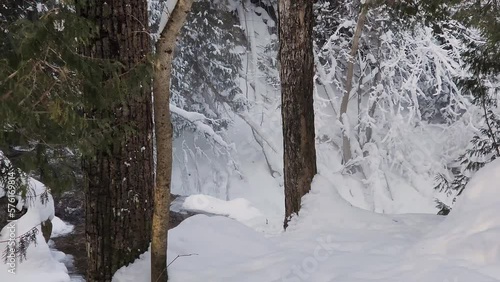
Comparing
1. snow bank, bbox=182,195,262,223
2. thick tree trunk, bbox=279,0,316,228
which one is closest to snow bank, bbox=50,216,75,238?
snow bank, bbox=182,195,262,223

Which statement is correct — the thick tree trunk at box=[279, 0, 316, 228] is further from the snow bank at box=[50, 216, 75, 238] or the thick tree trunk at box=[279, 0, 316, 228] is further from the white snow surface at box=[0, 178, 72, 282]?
the snow bank at box=[50, 216, 75, 238]

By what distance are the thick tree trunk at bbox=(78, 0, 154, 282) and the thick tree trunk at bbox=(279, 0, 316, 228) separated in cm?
232

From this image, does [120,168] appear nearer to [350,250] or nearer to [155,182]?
[155,182]

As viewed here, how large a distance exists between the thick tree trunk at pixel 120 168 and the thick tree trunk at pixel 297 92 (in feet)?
7.60

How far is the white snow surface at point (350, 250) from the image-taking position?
11.4 feet

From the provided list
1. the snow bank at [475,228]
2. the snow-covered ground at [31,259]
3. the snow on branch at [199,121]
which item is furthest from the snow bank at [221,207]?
the snow bank at [475,228]

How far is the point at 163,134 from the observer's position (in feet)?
11.1

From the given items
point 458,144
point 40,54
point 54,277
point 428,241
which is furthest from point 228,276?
point 458,144

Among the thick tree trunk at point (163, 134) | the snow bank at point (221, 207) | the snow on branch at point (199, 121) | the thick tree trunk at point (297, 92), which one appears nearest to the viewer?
the thick tree trunk at point (163, 134)

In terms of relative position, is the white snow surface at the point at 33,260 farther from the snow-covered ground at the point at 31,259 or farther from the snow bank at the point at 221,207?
the snow bank at the point at 221,207

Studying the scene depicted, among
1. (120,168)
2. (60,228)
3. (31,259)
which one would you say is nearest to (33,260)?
(31,259)

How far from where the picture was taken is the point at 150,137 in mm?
3826

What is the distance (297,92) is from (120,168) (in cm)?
265

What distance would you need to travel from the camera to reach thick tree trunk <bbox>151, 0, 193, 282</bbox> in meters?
3.16
